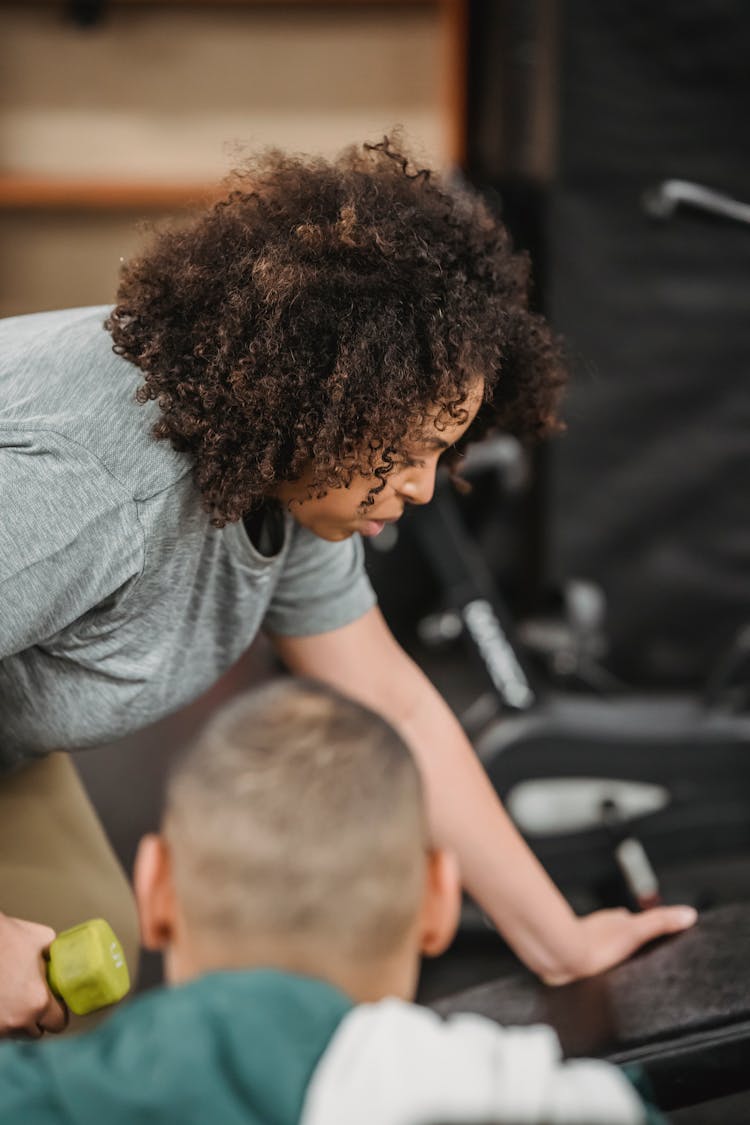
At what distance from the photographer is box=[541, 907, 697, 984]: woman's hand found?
135 cm

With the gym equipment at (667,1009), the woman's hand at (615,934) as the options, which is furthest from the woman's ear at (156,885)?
the woman's hand at (615,934)

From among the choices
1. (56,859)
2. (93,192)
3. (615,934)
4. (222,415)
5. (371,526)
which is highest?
(222,415)

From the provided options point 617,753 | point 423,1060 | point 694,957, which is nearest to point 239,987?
point 423,1060

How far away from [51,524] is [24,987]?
36 centimetres

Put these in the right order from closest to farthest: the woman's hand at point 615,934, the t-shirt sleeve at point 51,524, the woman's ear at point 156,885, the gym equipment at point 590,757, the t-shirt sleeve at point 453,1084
Answer: the t-shirt sleeve at point 453,1084 → the woman's ear at point 156,885 → the t-shirt sleeve at point 51,524 → the woman's hand at point 615,934 → the gym equipment at point 590,757

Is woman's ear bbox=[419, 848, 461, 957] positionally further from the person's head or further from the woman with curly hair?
the woman with curly hair

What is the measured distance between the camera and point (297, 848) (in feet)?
2.38

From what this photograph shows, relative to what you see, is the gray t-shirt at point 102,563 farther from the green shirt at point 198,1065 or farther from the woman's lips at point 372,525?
the green shirt at point 198,1065

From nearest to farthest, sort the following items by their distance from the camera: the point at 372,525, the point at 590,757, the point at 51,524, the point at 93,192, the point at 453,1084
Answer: the point at 453,1084, the point at 51,524, the point at 372,525, the point at 590,757, the point at 93,192

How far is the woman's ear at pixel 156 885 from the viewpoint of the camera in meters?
0.78

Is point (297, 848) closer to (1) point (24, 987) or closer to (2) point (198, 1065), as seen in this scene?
(2) point (198, 1065)

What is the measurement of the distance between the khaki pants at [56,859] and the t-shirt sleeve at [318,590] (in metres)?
0.30

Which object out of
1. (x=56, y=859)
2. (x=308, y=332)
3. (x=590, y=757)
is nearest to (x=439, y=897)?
(x=308, y=332)

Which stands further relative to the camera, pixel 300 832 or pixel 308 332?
pixel 308 332
